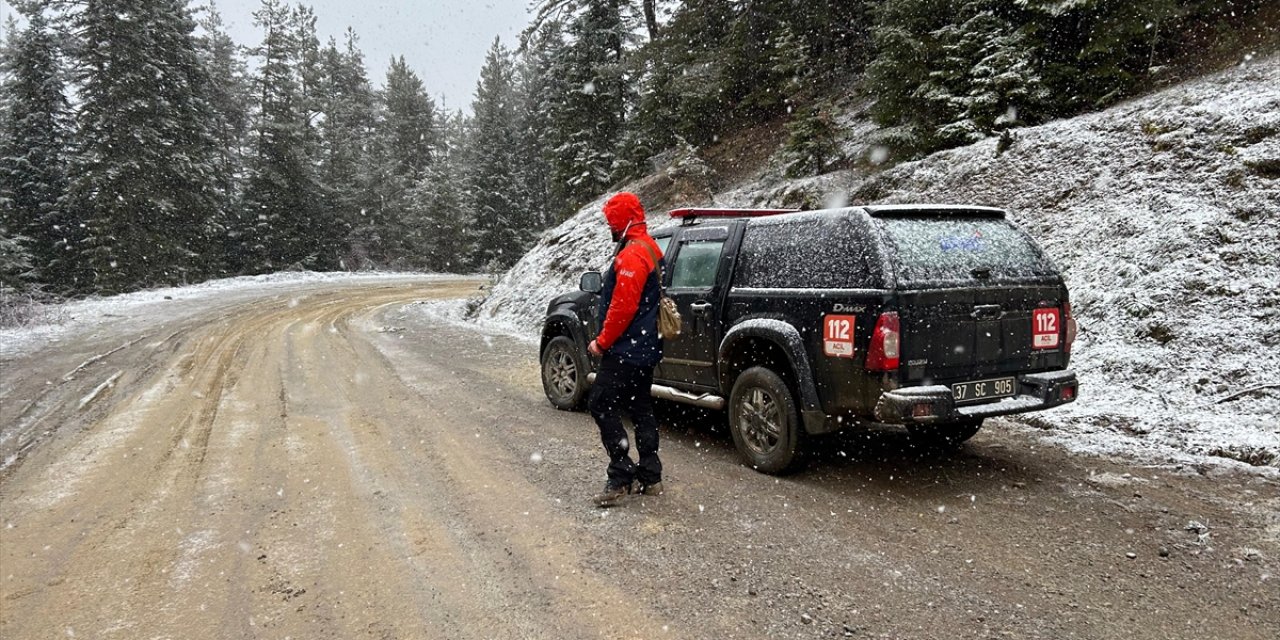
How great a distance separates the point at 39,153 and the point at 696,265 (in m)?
34.2

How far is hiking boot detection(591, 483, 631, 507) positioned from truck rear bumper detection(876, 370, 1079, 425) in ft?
5.61

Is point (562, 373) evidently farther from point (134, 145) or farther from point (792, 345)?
point (134, 145)

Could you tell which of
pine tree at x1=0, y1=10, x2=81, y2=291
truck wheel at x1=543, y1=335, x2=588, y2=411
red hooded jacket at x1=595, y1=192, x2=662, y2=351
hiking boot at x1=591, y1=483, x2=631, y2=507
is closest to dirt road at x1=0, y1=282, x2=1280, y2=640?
hiking boot at x1=591, y1=483, x2=631, y2=507

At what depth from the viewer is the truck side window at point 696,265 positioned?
5.63 m

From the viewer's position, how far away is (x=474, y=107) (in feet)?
161

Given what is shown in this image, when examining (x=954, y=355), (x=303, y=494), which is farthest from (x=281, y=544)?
(x=954, y=355)

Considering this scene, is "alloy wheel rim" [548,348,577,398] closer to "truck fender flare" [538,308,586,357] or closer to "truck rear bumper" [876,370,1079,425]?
"truck fender flare" [538,308,586,357]

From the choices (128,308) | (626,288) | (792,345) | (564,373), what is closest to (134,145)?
(128,308)

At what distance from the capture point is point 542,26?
2428 cm

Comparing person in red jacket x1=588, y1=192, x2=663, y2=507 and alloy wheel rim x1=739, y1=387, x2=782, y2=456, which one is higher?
person in red jacket x1=588, y1=192, x2=663, y2=507

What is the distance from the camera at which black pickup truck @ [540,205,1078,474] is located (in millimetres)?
4148

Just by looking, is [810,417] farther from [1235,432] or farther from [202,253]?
[202,253]

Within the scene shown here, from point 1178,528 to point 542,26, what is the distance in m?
24.5

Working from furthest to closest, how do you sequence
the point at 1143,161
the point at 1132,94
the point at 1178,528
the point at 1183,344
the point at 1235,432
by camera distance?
the point at 1132,94 → the point at 1143,161 → the point at 1183,344 → the point at 1235,432 → the point at 1178,528
